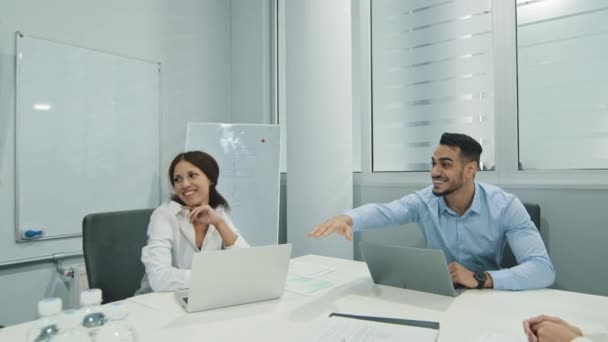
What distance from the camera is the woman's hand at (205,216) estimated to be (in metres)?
1.81

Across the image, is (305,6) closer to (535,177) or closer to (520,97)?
(520,97)

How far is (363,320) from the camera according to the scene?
1.15m

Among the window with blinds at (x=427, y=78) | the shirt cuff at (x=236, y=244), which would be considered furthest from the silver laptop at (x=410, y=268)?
the window with blinds at (x=427, y=78)

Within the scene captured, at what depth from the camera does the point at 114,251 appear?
69.1 inches

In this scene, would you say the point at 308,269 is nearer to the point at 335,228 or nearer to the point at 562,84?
the point at 335,228

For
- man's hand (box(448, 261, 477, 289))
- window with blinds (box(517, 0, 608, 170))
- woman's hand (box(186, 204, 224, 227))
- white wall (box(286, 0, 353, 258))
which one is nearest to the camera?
man's hand (box(448, 261, 477, 289))

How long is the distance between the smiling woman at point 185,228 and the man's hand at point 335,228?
0.47 m

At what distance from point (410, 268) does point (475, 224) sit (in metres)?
0.66

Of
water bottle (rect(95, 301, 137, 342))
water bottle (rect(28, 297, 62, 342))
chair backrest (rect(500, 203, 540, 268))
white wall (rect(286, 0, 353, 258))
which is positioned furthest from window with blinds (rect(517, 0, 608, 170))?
water bottle (rect(28, 297, 62, 342))

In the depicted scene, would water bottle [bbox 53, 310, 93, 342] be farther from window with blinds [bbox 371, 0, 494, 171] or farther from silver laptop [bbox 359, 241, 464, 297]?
window with blinds [bbox 371, 0, 494, 171]

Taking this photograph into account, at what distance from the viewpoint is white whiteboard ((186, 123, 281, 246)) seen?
3.26m

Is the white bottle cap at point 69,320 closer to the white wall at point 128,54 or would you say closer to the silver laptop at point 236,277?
the silver laptop at point 236,277

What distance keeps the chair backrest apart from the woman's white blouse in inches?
52.9

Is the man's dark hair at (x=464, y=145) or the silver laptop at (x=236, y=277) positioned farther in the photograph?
the man's dark hair at (x=464, y=145)
